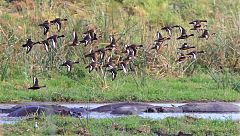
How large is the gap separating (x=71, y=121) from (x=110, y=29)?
7.39m

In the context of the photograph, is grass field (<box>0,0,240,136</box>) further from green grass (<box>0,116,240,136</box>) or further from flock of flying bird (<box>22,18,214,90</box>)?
flock of flying bird (<box>22,18,214,90</box>)

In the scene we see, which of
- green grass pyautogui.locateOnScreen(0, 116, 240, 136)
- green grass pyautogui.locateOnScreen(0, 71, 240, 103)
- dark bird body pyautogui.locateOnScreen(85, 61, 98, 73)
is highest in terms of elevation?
dark bird body pyautogui.locateOnScreen(85, 61, 98, 73)

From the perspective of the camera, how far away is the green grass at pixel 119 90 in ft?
44.8

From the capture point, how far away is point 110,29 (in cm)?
1739

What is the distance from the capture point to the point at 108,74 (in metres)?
15.3

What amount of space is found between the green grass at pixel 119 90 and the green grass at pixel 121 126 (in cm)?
308

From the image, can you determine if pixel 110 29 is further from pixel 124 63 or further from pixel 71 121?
pixel 71 121

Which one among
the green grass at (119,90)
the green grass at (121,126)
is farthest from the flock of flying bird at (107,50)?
the green grass at (121,126)

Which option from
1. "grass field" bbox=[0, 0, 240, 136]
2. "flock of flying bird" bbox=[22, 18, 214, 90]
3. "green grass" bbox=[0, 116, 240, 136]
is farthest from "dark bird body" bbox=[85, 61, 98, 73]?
"green grass" bbox=[0, 116, 240, 136]

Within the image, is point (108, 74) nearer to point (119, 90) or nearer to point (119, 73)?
point (119, 73)

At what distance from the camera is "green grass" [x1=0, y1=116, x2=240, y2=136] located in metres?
9.37

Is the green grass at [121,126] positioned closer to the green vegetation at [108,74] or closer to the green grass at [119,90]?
the green grass at [119,90]

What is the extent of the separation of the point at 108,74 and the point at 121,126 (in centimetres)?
553

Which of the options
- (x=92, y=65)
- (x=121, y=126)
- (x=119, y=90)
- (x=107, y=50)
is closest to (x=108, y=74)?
(x=107, y=50)
